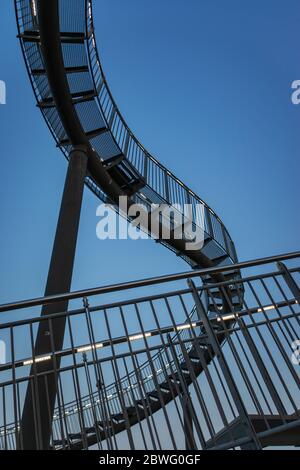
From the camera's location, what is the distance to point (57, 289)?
5.28 metres

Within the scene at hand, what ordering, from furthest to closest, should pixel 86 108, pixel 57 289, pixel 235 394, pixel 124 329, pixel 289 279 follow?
pixel 86 108 < pixel 57 289 < pixel 289 279 < pixel 124 329 < pixel 235 394

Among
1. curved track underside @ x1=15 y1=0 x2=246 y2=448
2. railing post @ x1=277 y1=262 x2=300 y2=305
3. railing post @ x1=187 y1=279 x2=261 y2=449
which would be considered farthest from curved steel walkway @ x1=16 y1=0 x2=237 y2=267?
railing post @ x1=187 y1=279 x2=261 y2=449

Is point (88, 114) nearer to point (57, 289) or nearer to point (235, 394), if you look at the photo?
point (57, 289)

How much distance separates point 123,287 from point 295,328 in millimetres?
1969

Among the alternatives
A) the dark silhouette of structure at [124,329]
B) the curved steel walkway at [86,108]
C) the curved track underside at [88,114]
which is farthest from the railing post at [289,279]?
the curved steel walkway at [86,108]

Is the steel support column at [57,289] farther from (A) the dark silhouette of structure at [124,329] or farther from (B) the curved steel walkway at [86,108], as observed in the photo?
(B) the curved steel walkway at [86,108]

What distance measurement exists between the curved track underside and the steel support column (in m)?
0.69

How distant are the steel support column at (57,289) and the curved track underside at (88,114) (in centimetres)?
69

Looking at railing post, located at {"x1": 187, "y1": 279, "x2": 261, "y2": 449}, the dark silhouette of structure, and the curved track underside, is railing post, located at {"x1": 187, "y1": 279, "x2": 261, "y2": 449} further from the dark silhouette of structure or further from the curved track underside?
the curved track underside

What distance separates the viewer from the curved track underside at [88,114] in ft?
19.9

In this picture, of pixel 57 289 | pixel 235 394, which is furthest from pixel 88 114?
pixel 235 394

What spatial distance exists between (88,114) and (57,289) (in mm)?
3856

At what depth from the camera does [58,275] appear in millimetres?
5434
